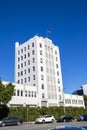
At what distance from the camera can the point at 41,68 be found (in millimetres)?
78812

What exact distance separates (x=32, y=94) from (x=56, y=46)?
2862cm

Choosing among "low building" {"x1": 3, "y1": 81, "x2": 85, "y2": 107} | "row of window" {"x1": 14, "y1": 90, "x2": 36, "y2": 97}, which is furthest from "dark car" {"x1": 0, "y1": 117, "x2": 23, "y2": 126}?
"row of window" {"x1": 14, "y1": 90, "x2": 36, "y2": 97}

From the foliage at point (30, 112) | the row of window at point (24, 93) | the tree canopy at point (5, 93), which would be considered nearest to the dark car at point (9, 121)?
the tree canopy at point (5, 93)

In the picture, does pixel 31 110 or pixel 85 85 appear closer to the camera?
pixel 31 110

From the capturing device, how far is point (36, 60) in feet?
257

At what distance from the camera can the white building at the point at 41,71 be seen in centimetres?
7522

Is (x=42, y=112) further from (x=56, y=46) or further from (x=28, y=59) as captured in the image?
(x=56, y=46)

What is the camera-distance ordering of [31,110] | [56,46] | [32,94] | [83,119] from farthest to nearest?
[56,46], [32,94], [31,110], [83,119]

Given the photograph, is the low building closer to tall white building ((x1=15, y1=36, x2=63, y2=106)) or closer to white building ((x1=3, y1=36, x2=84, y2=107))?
white building ((x1=3, y1=36, x2=84, y2=107))

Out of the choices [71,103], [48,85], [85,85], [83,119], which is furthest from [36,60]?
[85,85]

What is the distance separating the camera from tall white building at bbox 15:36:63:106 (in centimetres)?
7619

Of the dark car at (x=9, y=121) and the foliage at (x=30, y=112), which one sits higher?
the foliage at (x=30, y=112)

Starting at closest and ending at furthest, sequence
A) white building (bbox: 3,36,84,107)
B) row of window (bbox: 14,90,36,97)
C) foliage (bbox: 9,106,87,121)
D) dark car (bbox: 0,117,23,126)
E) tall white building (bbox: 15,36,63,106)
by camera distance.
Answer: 1. dark car (bbox: 0,117,23,126)
2. foliage (bbox: 9,106,87,121)
3. row of window (bbox: 14,90,36,97)
4. white building (bbox: 3,36,84,107)
5. tall white building (bbox: 15,36,63,106)

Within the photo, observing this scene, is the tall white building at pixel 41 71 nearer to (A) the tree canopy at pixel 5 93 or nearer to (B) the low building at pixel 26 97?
(B) the low building at pixel 26 97
